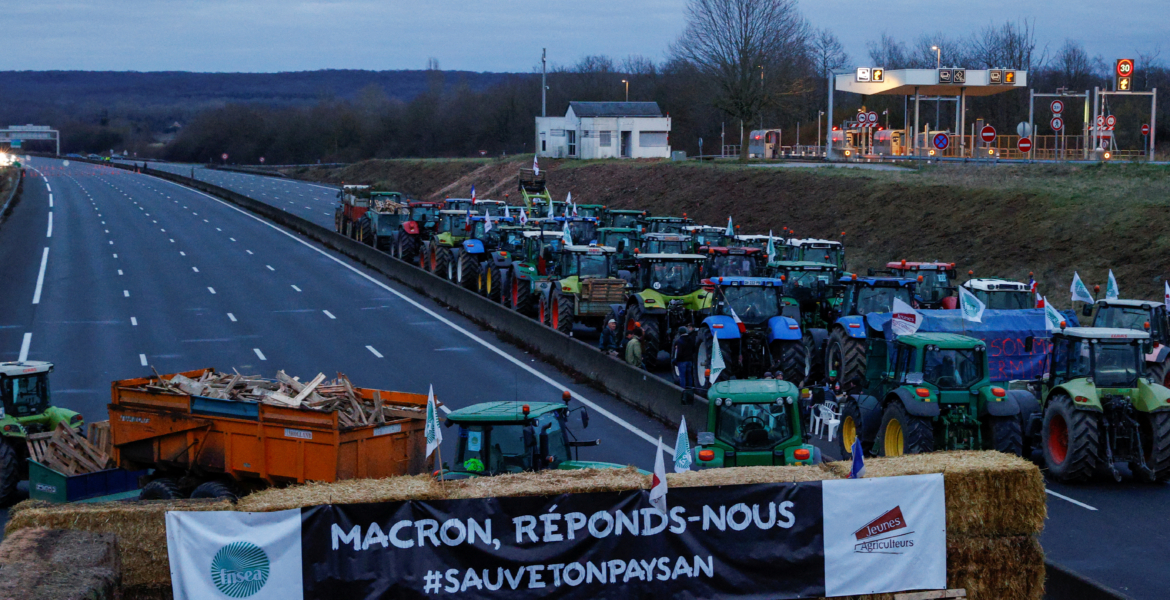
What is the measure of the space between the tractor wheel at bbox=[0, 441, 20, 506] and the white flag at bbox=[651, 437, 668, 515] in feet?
33.2

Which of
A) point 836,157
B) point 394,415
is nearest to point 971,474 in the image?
point 394,415

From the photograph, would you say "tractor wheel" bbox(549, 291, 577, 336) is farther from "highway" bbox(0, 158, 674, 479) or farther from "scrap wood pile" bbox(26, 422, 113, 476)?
"scrap wood pile" bbox(26, 422, 113, 476)

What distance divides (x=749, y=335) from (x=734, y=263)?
6470 mm

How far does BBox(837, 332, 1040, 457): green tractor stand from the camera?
52.1ft

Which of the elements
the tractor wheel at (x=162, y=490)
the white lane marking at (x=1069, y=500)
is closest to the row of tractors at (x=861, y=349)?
the white lane marking at (x=1069, y=500)

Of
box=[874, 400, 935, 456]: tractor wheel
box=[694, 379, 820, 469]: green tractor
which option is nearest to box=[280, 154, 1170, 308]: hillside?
box=[874, 400, 935, 456]: tractor wheel

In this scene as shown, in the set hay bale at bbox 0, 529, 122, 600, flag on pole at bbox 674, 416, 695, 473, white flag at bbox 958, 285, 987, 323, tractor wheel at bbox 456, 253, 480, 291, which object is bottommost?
hay bale at bbox 0, 529, 122, 600

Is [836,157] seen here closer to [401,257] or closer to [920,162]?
[920,162]

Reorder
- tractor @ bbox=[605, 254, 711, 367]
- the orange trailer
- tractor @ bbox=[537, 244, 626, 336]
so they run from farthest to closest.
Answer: tractor @ bbox=[537, 244, 626, 336], tractor @ bbox=[605, 254, 711, 367], the orange trailer

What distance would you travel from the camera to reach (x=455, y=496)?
10.8m

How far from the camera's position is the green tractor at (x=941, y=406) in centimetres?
1589

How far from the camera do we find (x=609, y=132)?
9444 centimetres

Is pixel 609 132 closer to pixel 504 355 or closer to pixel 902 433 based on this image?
pixel 504 355

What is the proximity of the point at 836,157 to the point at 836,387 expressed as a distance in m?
49.1
